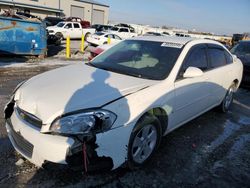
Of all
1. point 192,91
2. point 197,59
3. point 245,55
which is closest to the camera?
point 192,91

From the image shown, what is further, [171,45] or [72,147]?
[171,45]

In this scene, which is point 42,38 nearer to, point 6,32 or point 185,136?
point 6,32

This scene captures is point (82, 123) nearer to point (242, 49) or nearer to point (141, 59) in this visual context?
point (141, 59)

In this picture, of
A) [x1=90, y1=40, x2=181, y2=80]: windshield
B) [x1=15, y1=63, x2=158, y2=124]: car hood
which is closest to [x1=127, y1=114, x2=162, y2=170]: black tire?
[x1=15, y1=63, x2=158, y2=124]: car hood

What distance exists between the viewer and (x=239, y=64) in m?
6.00

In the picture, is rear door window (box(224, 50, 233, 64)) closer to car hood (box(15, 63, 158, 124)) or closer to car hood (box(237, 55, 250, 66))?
car hood (box(15, 63, 158, 124))

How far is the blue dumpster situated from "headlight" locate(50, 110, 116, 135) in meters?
9.44

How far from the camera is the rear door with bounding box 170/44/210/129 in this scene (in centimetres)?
368

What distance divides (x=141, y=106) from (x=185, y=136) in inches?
68.7

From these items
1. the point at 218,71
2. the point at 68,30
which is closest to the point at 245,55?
the point at 218,71

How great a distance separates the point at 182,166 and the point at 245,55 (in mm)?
6965

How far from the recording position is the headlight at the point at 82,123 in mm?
2520

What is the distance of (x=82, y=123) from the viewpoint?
255cm

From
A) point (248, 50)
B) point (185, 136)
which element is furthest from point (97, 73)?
point (248, 50)
